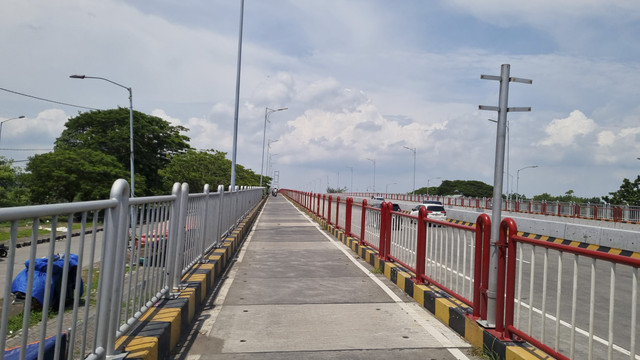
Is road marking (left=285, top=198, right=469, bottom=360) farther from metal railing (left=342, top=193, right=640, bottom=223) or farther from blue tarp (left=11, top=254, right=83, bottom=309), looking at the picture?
metal railing (left=342, top=193, right=640, bottom=223)

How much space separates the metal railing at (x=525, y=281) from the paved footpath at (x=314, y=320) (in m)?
0.52

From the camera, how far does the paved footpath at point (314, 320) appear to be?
4.90 metres

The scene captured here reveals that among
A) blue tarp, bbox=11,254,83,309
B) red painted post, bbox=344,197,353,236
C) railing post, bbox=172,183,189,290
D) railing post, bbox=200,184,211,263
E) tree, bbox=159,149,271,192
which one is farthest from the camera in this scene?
tree, bbox=159,149,271,192

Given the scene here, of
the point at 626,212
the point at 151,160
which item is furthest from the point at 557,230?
the point at 151,160

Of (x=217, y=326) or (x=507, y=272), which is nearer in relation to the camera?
(x=507, y=272)

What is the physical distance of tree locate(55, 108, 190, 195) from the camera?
5519 centimetres

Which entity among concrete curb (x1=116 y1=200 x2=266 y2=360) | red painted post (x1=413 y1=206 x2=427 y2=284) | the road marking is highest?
red painted post (x1=413 y1=206 x2=427 y2=284)

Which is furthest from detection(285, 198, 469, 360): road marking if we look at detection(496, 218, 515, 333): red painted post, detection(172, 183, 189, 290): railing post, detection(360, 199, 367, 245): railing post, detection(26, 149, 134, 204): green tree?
detection(26, 149, 134, 204): green tree

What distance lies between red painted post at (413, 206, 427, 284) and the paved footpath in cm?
41

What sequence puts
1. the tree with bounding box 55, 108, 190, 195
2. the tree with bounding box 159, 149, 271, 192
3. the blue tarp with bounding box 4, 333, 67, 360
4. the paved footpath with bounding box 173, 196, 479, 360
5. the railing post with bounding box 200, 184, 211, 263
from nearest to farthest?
the blue tarp with bounding box 4, 333, 67, 360, the paved footpath with bounding box 173, 196, 479, 360, the railing post with bounding box 200, 184, 211, 263, the tree with bounding box 159, 149, 271, 192, the tree with bounding box 55, 108, 190, 195

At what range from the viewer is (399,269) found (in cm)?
870

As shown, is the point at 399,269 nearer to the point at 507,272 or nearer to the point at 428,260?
the point at 428,260

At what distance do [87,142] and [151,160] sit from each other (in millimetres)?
6871

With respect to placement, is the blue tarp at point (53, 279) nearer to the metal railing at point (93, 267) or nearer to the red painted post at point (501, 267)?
the metal railing at point (93, 267)
